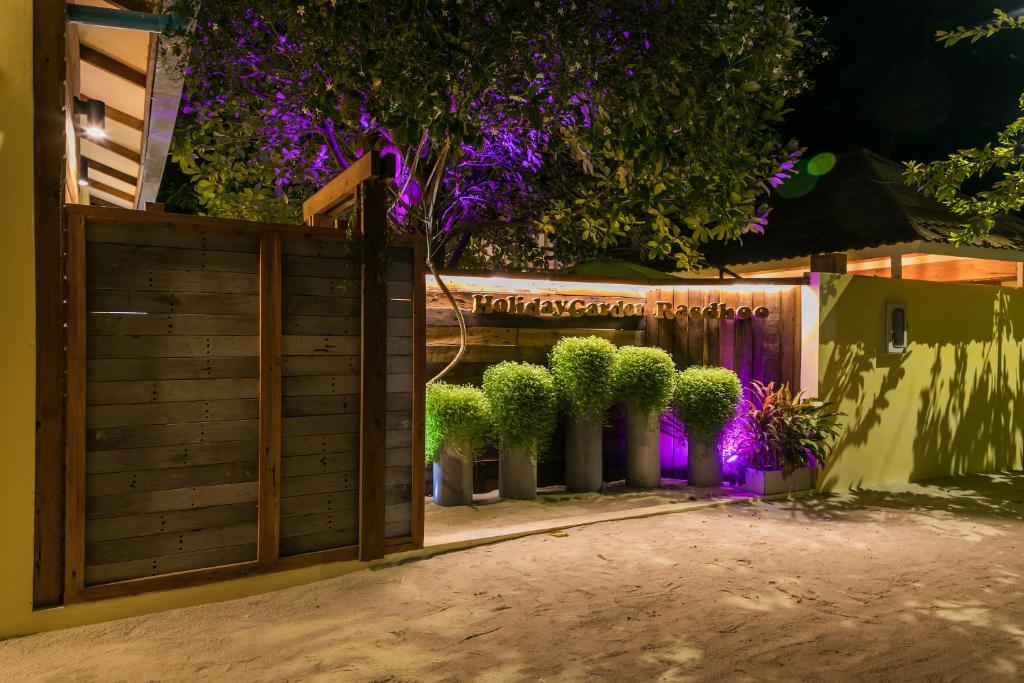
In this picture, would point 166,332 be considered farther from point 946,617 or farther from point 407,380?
point 946,617

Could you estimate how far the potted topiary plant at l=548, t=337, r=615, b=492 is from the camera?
22.7 feet

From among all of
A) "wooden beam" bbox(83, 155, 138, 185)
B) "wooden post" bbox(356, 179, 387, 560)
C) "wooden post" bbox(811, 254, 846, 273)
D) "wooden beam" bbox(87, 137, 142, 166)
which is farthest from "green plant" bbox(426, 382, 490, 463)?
"wooden beam" bbox(83, 155, 138, 185)

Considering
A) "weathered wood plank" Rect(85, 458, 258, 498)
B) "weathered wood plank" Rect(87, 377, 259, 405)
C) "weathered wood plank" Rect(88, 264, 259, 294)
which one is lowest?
"weathered wood plank" Rect(85, 458, 258, 498)

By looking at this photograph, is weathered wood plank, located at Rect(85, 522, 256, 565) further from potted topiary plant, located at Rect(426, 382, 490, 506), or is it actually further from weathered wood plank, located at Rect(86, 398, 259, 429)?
potted topiary plant, located at Rect(426, 382, 490, 506)

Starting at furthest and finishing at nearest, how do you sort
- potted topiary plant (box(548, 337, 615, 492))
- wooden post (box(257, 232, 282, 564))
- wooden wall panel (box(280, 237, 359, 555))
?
potted topiary plant (box(548, 337, 615, 492)), wooden wall panel (box(280, 237, 359, 555)), wooden post (box(257, 232, 282, 564))

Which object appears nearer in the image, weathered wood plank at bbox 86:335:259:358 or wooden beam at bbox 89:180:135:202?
weathered wood plank at bbox 86:335:259:358

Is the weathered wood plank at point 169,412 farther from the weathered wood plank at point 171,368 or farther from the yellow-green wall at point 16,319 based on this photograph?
the yellow-green wall at point 16,319

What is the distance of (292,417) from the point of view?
14.9ft

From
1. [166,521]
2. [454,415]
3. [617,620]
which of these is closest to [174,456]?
[166,521]

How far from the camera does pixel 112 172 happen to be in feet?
33.4

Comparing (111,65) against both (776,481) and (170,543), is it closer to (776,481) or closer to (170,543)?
(170,543)

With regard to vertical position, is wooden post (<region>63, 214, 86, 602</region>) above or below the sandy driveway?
above

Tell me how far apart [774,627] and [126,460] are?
374 centimetres

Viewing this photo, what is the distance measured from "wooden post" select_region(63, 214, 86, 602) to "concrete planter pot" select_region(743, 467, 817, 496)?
5.92 meters
